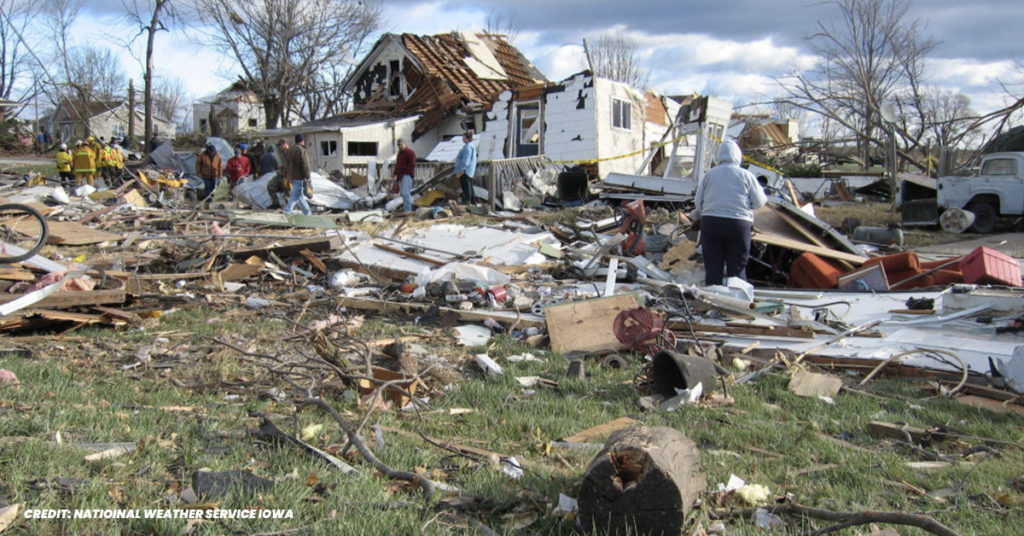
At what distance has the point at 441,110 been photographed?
1051 inches

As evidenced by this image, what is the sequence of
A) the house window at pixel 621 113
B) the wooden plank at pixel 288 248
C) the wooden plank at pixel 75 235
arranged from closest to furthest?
the wooden plank at pixel 288 248 < the wooden plank at pixel 75 235 < the house window at pixel 621 113

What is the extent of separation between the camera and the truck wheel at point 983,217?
47.8 ft

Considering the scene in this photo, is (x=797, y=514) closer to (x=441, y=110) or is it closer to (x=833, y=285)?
(x=833, y=285)

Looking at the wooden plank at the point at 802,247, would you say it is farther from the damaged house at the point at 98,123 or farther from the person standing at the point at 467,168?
the damaged house at the point at 98,123

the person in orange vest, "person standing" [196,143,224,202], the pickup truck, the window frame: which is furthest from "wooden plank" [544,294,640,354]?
the person in orange vest

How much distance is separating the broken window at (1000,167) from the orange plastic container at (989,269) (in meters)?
8.35

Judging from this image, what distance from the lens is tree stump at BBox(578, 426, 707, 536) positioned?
2.48 m

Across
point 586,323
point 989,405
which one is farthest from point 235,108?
point 989,405

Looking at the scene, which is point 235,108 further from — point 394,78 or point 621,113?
point 621,113

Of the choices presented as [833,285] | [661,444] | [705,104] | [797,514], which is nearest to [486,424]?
[661,444]

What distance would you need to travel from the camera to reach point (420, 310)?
7281mm

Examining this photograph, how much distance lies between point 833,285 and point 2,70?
56.7m

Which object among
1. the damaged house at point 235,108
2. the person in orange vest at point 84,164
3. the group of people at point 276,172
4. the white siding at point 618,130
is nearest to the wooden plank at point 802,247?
the group of people at point 276,172

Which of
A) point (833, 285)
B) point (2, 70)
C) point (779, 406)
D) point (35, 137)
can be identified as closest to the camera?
point (779, 406)
